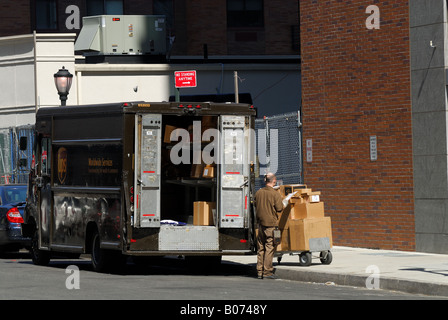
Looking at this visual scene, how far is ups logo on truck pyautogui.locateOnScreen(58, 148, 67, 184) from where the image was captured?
19.3 m

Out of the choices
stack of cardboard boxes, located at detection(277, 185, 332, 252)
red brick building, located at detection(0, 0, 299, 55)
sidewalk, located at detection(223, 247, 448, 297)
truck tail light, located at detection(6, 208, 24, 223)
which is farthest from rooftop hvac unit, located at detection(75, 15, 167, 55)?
stack of cardboard boxes, located at detection(277, 185, 332, 252)

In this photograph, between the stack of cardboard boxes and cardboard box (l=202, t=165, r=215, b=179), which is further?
cardboard box (l=202, t=165, r=215, b=179)

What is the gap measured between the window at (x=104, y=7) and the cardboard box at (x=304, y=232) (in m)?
25.1

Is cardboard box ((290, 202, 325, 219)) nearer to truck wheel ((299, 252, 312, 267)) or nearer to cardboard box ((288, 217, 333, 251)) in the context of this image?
cardboard box ((288, 217, 333, 251))

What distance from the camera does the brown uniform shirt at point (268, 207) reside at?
57.2 ft

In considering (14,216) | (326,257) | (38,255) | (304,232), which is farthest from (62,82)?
(326,257)

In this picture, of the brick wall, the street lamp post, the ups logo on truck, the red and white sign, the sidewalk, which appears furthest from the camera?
the street lamp post

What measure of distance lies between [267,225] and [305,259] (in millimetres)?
1161

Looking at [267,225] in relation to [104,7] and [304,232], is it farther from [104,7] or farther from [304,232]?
[104,7]

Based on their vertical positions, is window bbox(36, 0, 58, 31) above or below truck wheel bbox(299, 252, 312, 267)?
above

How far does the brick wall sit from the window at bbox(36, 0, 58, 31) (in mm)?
20702

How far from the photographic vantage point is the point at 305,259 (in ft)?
59.3
